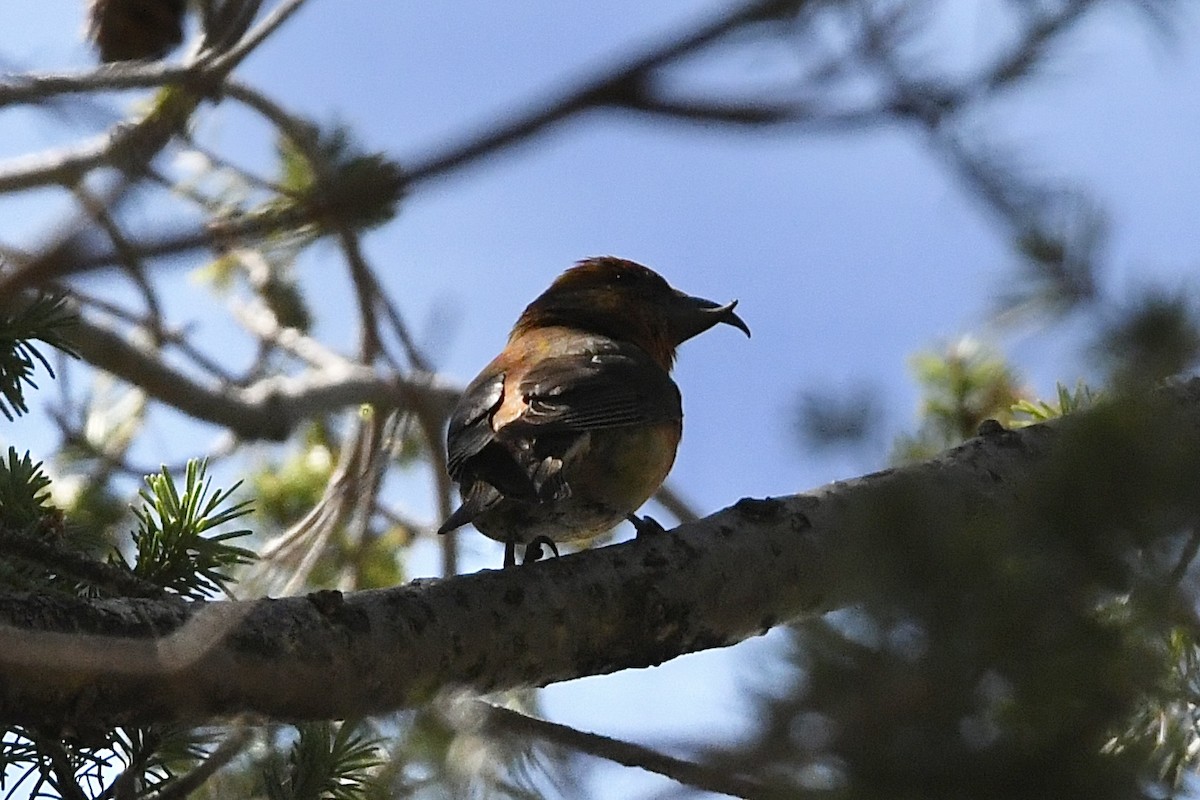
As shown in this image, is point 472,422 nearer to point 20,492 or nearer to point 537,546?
point 537,546

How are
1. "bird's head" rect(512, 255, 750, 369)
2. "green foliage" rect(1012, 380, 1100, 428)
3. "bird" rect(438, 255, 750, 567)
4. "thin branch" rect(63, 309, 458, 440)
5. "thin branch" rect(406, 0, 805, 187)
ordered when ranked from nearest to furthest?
1. "thin branch" rect(406, 0, 805, 187)
2. "green foliage" rect(1012, 380, 1100, 428)
3. "bird" rect(438, 255, 750, 567)
4. "thin branch" rect(63, 309, 458, 440)
5. "bird's head" rect(512, 255, 750, 369)

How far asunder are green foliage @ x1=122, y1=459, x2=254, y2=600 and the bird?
2.83 feet

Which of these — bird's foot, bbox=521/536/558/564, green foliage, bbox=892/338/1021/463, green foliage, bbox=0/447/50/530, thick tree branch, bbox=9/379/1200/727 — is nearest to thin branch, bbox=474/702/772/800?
thick tree branch, bbox=9/379/1200/727

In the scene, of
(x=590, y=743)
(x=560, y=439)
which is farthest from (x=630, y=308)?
(x=590, y=743)

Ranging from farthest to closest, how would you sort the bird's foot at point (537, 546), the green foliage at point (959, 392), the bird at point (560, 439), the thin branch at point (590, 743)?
the green foliage at point (959, 392) → the bird's foot at point (537, 546) → the bird at point (560, 439) → the thin branch at point (590, 743)

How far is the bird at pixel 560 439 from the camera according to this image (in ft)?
13.6

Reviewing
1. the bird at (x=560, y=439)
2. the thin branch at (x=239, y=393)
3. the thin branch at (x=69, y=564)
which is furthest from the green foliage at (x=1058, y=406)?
the thin branch at (x=69, y=564)

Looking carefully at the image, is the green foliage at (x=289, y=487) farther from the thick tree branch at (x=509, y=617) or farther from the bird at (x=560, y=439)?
the thick tree branch at (x=509, y=617)

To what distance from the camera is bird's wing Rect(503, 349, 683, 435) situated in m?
4.37

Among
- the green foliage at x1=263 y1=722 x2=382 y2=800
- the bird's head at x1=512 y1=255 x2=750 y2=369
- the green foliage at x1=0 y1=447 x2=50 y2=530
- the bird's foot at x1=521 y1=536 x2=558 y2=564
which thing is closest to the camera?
the green foliage at x1=263 y1=722 x2=382 y2=800

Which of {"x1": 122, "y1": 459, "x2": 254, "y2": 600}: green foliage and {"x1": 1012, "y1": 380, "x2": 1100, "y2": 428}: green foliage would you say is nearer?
{"x1": 122, "y1": 459, "x2": 254, "y2": 600}: green foliage

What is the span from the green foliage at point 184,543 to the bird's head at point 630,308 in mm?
2616

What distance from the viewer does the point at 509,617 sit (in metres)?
2.95

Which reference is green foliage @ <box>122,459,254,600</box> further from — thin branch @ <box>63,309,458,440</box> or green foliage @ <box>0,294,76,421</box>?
thin branch @ <box>63,309,458,440</box>
